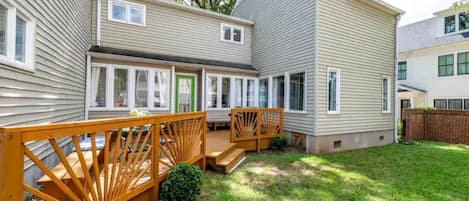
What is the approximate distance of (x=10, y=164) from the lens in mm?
1861

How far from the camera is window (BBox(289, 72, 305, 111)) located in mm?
8500

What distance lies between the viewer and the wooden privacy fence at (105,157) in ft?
6.20

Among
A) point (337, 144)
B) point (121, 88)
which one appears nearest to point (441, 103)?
point (337, 144)

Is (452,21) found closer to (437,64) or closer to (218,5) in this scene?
(437,64)

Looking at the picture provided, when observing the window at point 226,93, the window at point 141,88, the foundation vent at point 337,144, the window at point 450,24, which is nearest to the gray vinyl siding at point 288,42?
the foundation vent at point 337,144

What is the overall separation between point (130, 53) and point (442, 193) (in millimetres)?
9252

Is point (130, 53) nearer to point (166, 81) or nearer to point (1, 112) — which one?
point (166, 81)

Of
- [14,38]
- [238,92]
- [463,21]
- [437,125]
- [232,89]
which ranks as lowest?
[437,125]

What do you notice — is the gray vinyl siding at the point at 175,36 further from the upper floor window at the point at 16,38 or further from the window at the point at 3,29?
the window at the point at 3,29


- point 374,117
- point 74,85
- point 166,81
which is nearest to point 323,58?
point 374,117

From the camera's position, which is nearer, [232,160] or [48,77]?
[48,77]

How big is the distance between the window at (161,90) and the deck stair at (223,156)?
3.03m

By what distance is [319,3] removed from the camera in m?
7.86

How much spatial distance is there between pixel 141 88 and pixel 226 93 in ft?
11.4
